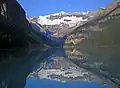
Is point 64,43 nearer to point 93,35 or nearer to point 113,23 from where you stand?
point 93,35

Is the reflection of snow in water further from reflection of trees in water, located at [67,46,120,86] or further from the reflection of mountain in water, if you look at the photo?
reflection of trees in water, located at [67,46,120,86]

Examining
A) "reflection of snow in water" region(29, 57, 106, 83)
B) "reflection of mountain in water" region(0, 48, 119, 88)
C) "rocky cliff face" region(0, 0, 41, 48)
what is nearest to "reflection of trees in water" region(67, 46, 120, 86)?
"reflection of mountain in water" region(0, 48, 119, 88)

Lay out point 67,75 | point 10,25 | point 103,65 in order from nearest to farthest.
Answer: point 67,75, point 103,65, point 10,25

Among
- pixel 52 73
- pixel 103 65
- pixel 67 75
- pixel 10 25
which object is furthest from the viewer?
pixel 10 25

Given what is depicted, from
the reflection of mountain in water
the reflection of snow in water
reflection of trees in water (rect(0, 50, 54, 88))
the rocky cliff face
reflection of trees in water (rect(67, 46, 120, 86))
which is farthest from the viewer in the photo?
the rocky cliff face

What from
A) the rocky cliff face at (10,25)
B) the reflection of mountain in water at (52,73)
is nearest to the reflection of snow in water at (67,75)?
the reflection of mountain in water at (52,73)

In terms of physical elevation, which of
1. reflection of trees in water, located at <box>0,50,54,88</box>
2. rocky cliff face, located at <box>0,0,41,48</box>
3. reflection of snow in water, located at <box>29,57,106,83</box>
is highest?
rocky cliff face, located at <box>0,0,41,48</box>

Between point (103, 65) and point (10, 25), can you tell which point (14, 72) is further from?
point (10, 25)

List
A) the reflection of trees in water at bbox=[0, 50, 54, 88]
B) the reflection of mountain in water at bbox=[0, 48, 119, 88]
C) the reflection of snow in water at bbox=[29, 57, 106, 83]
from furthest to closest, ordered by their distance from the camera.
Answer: the reflection of snow in water at bbox=[29, 57, 106, 83]
the reflection of mountain in water at bbox=[0, 48, 119, 88]
the reflection of trees in water at bbox=[0, 50, 54, 88]

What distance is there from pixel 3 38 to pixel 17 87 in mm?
41845

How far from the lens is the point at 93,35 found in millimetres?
92938

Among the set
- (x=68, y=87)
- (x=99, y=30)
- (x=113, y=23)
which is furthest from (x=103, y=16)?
(x=68, y=87)

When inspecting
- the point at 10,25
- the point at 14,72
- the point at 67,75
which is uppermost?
the point at 10,25

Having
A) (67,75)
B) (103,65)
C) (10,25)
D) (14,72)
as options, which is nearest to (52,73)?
(67,75)
